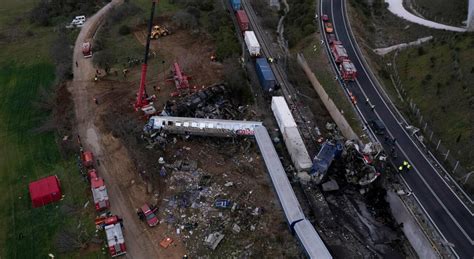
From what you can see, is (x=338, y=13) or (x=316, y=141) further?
(x=338, y=13)

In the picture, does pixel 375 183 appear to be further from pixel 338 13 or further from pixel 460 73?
pixel 338 13

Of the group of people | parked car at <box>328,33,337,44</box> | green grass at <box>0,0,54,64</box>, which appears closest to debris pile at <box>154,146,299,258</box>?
the group of people

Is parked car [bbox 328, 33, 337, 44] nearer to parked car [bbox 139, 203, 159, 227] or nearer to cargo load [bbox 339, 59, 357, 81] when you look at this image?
cargo load [bbox 339, 59, 357, 81]

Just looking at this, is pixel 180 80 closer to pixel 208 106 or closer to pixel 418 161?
pixel 208 106

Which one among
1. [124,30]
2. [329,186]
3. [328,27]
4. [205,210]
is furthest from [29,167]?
[328,27]

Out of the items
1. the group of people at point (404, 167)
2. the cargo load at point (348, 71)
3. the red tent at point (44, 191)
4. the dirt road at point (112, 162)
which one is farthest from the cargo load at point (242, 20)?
the red tent at point (44, 191)

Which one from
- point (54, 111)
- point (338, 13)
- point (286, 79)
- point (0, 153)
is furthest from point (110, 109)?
point (338, 13)
